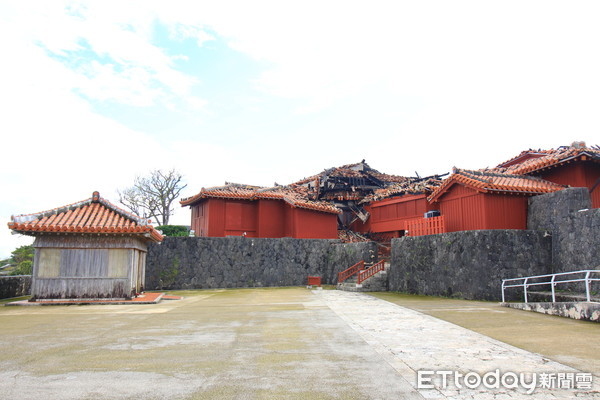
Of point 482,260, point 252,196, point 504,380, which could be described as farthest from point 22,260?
point 504,380

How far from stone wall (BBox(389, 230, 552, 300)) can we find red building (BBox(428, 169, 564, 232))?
129 centimetres

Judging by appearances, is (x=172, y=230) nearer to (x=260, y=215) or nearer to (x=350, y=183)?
(x=260, y=215)

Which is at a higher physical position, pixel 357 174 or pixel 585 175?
pixel 357 174

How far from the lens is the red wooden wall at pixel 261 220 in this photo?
85.4 ft

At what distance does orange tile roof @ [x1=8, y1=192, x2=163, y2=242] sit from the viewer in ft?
46.5

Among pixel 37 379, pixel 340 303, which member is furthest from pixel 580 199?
pixel 37 379

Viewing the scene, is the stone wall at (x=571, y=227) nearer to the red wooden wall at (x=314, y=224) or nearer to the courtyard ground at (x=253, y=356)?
the courtyard ground at (x=253, y=356)

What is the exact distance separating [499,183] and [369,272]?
7.37 m

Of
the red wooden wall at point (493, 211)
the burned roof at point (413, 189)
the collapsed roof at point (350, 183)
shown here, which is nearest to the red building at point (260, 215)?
the burned roof at point (413, 189)

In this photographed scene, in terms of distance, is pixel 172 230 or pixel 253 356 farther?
pixel 172 230

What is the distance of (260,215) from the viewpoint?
26594mm

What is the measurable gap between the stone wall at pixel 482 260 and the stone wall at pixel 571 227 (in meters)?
0.50

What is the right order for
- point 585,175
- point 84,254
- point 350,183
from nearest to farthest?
point 84,254, point 585,175, point 350,183

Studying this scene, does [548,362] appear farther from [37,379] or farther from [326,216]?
[326,216]
